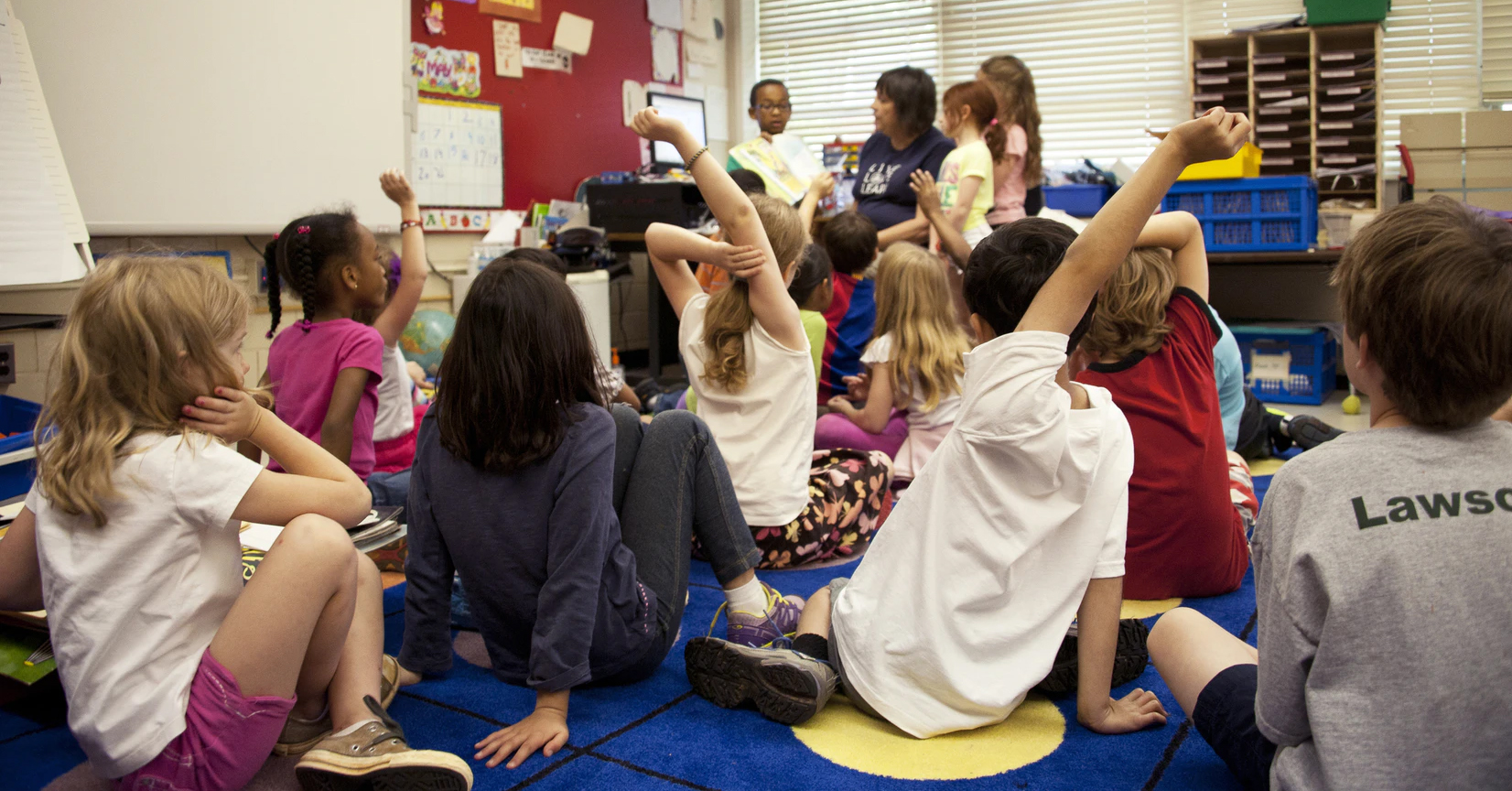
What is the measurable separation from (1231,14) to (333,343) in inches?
170

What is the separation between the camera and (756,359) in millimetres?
1886

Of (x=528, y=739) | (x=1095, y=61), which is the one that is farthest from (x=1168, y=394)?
(x=1095, y=61)

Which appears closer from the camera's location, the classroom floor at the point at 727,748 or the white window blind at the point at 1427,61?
the classroom floor at the point at 727,748

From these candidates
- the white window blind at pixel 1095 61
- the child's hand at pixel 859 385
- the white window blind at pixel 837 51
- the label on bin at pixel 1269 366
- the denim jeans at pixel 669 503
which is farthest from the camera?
the white window blind at pixel 837 51

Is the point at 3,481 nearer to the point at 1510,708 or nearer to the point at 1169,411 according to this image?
the point at 1169,411

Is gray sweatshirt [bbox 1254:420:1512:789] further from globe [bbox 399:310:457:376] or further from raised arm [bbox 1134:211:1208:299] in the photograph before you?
globe [bbox 399:310:457:376]

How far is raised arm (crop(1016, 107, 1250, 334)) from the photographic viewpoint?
1079 mm

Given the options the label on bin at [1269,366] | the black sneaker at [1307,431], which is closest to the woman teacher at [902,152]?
the black sneaker at [1307,431]

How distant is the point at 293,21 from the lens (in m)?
3.25

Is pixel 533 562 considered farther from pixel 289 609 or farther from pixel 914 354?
pixel 914 354

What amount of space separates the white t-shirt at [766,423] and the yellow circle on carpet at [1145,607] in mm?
609

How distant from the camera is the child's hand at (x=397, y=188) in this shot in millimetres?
2113

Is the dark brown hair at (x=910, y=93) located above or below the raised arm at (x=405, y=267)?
above

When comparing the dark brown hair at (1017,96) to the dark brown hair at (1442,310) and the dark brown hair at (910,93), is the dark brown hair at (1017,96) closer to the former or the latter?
the dark brown hair at (910,93)
